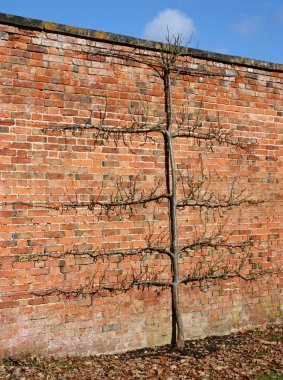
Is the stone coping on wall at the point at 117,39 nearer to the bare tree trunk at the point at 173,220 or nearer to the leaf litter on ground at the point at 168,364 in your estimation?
the bare tree trunk at the point at 173,220

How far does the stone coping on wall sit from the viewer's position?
4848 millimetres

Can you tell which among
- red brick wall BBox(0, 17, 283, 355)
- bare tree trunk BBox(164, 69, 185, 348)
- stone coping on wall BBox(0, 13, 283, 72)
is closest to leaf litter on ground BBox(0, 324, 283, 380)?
red brick wall BBox(0, 17, 283, 355)

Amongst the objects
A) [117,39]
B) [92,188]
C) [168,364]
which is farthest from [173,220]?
[117,39]

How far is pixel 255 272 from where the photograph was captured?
20.4 ft

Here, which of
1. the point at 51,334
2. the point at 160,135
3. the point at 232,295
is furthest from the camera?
the point at 232,295

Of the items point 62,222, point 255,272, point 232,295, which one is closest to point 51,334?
point 62,222

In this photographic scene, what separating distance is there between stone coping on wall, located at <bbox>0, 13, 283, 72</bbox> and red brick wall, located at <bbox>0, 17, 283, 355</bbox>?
0.18 feet

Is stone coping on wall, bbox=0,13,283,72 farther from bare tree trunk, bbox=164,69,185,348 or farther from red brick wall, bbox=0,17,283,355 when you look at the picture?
bare tree trunk, bbox=164,69,185,348

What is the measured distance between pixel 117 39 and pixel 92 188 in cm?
183

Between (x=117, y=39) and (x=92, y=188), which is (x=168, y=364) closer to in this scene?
(x=92, y=188)

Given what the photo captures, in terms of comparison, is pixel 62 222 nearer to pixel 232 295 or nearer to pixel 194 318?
pixel 194 318

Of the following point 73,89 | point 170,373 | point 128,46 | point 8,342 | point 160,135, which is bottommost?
point 170,373

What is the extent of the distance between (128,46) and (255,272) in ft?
11.4

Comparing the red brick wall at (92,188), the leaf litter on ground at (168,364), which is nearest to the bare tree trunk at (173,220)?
the red brick wall at (92,188)
